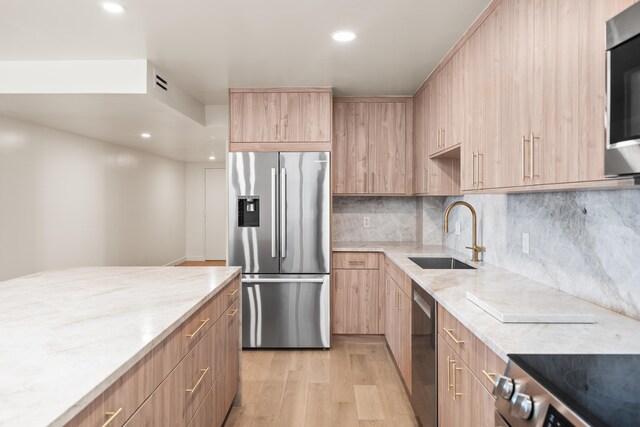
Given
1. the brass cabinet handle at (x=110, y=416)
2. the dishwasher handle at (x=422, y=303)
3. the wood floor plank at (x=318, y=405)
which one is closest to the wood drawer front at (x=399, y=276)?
the dishwasher handle at (x=422, y=303)

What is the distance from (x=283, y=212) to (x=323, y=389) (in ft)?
5.07

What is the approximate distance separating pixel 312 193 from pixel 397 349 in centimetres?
152

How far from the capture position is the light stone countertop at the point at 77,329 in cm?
91

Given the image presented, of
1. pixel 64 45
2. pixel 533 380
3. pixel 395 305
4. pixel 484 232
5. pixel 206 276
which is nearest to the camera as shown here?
pixel 533 380

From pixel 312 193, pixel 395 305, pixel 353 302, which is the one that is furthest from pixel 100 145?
pixel 395 305

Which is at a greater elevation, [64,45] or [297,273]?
[64,45]

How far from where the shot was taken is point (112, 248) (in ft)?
22.3

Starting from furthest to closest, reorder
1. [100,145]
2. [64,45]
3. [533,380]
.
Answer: [100,145] < [64,45] < [533,380]

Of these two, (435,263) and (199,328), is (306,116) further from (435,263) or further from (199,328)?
(199,328)

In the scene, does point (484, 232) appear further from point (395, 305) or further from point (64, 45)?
point (64, 45)

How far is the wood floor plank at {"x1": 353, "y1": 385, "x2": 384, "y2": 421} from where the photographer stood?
2.64 meters

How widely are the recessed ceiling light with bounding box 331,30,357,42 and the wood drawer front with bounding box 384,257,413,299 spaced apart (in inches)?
63.9

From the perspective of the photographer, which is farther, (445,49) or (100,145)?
(100,145)

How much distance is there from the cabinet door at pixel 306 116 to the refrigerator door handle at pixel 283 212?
0.36m
